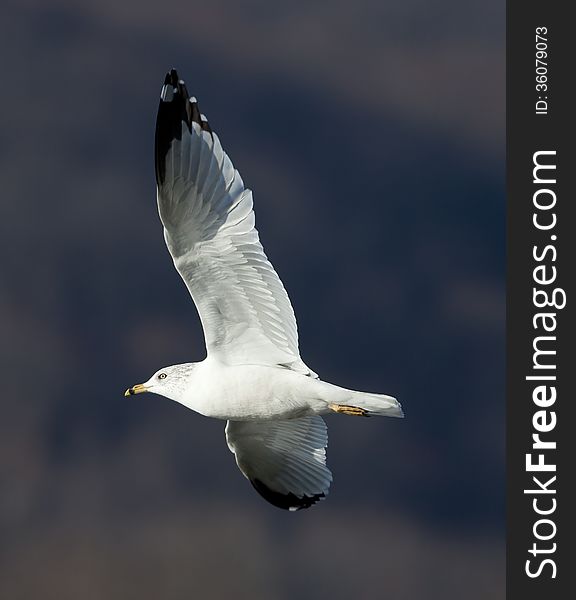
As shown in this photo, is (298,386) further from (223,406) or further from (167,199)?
(167,199)

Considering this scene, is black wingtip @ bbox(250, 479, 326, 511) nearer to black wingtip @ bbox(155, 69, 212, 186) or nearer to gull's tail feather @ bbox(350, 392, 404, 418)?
gull's tail feather @ bbox(350, 392, 404, 418)

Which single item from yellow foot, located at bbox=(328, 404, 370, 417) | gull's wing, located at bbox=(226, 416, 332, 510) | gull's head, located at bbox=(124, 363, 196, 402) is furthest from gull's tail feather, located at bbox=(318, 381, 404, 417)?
gull's wing, located at bbox=(226, 416, 332, 510)

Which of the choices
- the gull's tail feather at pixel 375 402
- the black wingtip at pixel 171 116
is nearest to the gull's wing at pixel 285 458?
the gull's tail feather at pixel 375 402

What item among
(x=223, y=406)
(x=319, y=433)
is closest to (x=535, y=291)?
(x=319, y=433)

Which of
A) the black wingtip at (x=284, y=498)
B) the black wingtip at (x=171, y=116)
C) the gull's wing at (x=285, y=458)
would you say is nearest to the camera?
the black wingtip at (x=171, y=116)

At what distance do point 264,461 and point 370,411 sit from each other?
2377mm

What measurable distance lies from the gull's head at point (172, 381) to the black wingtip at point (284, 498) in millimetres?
1927

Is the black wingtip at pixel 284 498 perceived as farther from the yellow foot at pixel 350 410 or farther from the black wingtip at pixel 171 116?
the black wingtip at pixel 171 116

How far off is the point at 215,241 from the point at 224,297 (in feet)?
1.77

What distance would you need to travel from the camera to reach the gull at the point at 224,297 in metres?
11.6

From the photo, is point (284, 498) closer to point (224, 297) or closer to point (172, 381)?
point (172, 381)

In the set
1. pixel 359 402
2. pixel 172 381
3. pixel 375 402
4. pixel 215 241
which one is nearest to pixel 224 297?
pixel 215 241

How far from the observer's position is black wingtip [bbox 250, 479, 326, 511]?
1416cm

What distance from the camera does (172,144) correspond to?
11.6 meters
